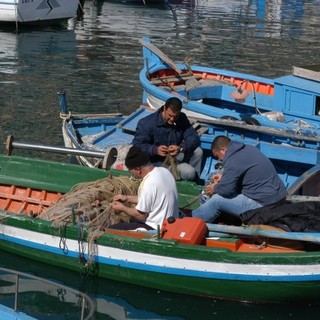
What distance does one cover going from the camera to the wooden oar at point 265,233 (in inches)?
391

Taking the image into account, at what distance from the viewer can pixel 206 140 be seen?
46.4 ft

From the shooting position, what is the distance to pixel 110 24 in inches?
1458

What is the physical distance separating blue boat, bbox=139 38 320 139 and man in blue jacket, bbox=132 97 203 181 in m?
2.43

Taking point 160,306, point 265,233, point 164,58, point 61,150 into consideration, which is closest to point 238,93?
point 164,58

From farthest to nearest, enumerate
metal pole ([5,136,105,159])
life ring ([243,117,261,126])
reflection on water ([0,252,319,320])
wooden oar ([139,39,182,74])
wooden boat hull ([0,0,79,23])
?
wooden boat hull ([0,0,79,23]) → wooden oar ([139,39,182,74]) → life ring ([243,117,261,126]) → metal pole ([5,136,105,159]) → reflection on water ([0,252,319,320])

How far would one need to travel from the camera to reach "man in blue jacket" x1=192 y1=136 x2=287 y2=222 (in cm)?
1066

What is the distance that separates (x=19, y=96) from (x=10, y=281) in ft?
38.8

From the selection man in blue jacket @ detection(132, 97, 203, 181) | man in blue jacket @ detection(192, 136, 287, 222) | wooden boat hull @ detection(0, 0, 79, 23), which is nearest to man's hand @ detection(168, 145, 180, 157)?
man in blue jacket @ detection(132, 97, 203, 181)

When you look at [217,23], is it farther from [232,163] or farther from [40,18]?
[232,163]

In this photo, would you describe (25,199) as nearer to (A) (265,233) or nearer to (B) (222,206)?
(B) (222,206)

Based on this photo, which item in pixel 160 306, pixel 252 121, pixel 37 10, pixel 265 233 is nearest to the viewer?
pixel 265 233

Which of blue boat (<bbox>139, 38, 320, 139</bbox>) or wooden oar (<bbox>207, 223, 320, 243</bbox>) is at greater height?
wooden oar (<bbox>207, 223, 320, 243</bbox>)

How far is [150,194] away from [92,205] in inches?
50.8

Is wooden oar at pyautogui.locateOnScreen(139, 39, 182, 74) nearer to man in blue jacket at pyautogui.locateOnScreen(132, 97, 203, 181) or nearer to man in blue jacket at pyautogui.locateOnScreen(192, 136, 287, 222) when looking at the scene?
man in blue jacket at pyautogui.locateOnScreen(132, 97, 203, 181)
